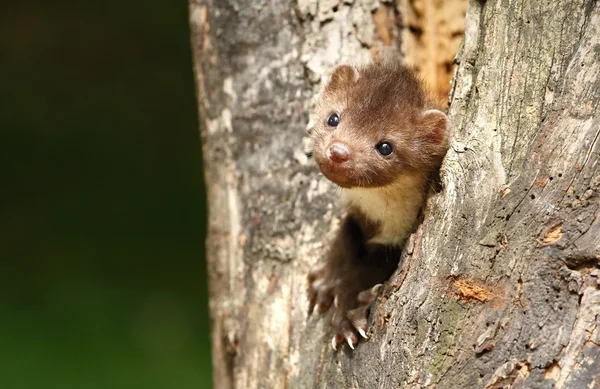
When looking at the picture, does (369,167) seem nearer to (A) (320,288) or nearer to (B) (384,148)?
(B) (384,148)

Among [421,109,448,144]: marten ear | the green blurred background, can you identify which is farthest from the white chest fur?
the green blurred background

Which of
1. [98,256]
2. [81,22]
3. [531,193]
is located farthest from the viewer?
[81,22]

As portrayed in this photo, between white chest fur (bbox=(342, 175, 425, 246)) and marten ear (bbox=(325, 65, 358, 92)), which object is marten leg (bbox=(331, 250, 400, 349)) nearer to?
white chest fur (bbox=(342, 175, 425, 246))

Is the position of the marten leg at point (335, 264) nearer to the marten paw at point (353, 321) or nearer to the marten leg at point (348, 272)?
the marten leg at point (348, 272)

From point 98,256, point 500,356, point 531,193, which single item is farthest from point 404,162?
point 98,256

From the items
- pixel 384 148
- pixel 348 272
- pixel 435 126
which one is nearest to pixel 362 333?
pixel 348 272

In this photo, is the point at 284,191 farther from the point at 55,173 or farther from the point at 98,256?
the point at 55,173

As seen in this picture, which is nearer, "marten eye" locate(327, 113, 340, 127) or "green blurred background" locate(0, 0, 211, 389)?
"marten eye" locate(327, 113, 340, 127)

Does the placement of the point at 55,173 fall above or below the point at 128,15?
below
